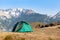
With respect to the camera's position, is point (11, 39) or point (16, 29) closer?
point (11, 39)

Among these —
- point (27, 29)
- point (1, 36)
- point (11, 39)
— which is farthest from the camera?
point (27, 29)

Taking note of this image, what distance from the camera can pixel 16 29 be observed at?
4172cm

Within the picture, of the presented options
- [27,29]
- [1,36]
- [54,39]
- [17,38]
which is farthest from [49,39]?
[27,29]

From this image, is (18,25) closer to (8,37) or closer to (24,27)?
(24,27)

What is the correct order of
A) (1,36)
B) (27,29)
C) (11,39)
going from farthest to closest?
(27,29) < (1,36) < (11,39)

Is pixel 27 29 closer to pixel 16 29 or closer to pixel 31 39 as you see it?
pixel 16 29

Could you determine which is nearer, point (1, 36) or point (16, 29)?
point (1, 36)

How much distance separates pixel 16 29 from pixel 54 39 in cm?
1545

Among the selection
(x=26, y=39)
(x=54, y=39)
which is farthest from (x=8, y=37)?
(x=54, y=39)

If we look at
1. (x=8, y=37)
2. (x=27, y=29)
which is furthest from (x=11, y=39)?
(x=27, y=29)

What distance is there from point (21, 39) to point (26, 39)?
2.44 ft

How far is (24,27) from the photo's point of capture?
4162 cm

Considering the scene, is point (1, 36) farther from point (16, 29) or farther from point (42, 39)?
point (16, 29)

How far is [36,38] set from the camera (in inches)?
1104
